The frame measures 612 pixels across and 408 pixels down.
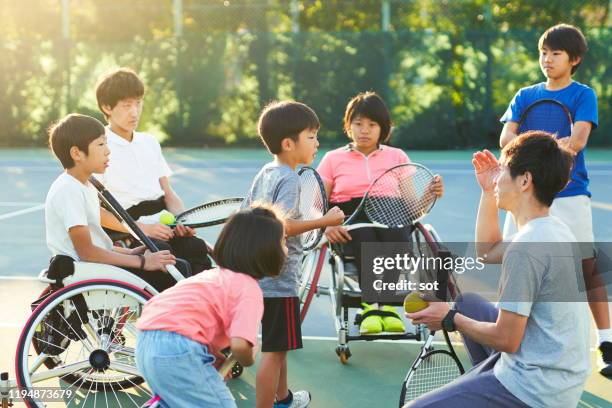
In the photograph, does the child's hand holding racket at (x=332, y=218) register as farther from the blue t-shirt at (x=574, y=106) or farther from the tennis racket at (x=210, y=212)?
the blue t-shirt at (x=574, y=106)

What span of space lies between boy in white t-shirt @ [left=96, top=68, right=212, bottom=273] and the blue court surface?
652 millimetres

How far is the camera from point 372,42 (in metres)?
14.5

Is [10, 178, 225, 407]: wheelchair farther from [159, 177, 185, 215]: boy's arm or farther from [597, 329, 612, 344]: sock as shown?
[597, 329, 612, 344]: sock

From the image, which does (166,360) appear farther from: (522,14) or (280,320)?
(522,14)

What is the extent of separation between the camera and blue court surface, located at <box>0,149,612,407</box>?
3.94 meters

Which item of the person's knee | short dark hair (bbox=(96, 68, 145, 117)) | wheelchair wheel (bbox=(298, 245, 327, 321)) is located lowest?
wheelchair wheel (bbox=(298, 245, 327, 321))

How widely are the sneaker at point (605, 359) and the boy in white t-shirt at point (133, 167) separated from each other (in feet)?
5.89

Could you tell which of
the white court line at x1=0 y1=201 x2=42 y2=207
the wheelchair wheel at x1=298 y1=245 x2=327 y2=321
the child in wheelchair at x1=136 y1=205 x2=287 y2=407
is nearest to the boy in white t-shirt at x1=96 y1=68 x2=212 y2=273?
the wheelchair wheel at x1=298 y1=245 x2=327 y2=321

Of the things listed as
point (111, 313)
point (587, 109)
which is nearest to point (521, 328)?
point (111, 313)

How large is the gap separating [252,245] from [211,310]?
22 cm

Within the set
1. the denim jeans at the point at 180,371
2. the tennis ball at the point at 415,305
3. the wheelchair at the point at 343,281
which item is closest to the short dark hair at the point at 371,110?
the wheelchair at the point at 343,281

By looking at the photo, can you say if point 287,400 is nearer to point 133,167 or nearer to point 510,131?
point 133,167

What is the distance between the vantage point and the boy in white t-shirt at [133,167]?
4129 millimetres

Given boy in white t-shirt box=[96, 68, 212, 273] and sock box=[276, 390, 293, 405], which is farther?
boy in white t-shirt box=[96, 68, 212, 273]
